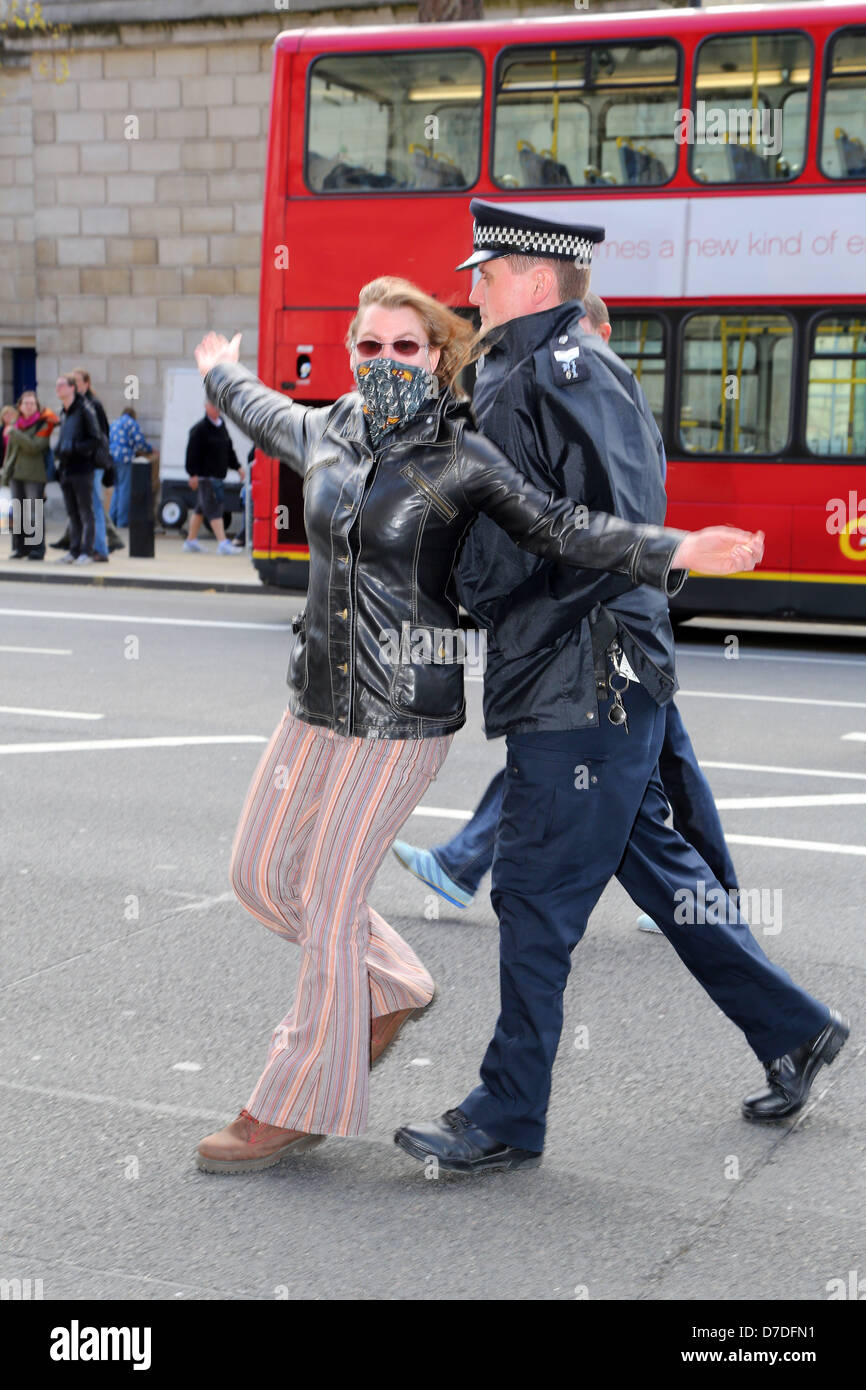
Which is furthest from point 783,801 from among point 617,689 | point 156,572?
point 156,572

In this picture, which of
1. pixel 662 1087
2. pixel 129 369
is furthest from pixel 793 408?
pixel 129 369

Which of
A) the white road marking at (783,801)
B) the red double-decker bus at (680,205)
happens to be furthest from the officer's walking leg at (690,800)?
the red double-decker bus at (680,205)

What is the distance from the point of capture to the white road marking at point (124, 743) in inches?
316

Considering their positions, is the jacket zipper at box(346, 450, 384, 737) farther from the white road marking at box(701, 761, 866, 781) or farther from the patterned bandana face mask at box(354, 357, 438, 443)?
the white road marking at box(701, 761, 866, 781)

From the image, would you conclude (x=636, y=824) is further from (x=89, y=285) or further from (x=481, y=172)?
(x=89, y=285)

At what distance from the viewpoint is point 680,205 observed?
12.4m

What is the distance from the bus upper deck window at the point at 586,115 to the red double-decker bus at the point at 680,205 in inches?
0.6

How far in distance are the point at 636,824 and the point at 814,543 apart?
29.0 ft

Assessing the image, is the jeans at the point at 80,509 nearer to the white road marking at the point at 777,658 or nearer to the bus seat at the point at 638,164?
the bus seat at the point at 638,164

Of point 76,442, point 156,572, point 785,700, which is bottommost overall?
point 156,572

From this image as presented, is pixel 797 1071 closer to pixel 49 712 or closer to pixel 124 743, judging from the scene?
pixel 124 743

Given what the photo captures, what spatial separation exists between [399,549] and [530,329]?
1.66 ft

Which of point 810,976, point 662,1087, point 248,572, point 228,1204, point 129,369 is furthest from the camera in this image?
point 129,369

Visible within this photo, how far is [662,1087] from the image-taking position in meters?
4.11
